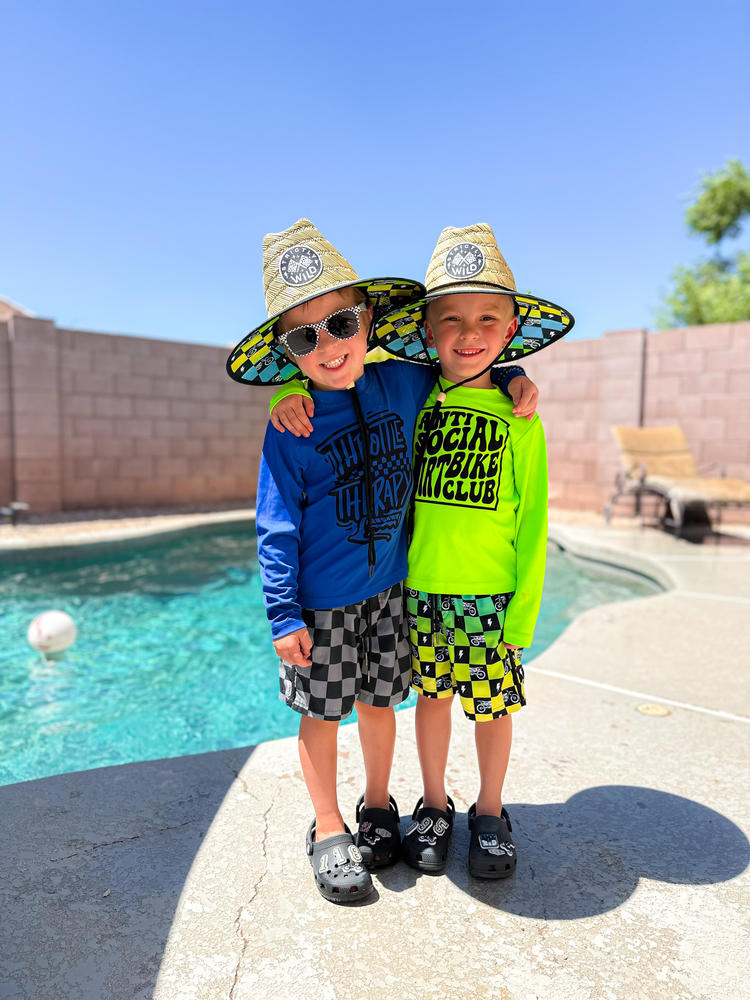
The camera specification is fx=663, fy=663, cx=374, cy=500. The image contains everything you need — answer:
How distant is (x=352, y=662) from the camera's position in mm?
1625

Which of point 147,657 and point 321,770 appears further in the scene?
point 147,657

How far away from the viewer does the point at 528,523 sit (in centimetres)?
168

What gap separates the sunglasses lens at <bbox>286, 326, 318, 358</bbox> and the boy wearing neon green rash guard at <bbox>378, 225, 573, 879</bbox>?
0.96 ft

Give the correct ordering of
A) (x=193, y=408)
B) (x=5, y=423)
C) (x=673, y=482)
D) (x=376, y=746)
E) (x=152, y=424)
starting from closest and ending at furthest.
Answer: (x=376, y=746), (x=673, y=482), (x=5, y=423), (x=152, y=424), (x=193, y=408)

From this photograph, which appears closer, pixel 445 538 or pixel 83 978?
pixel 83 978

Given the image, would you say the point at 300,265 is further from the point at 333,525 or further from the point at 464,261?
the point at 333,525

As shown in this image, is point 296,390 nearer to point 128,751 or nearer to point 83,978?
point 83,978

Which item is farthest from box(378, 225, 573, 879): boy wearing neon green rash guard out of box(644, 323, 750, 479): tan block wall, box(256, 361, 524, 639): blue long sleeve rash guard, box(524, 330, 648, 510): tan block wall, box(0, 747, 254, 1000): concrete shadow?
box(524, 330, 648, 510): tan block wall

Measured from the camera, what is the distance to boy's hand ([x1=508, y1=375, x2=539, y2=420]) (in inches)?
66.0

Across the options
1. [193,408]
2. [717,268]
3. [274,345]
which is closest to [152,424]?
[193,408]

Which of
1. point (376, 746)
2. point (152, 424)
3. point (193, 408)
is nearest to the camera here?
point (376, 746)

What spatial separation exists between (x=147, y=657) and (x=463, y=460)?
3623mm

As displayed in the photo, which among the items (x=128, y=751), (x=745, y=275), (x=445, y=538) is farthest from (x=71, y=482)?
(x=745, y=275)

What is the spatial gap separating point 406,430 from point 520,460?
0.30 metres
